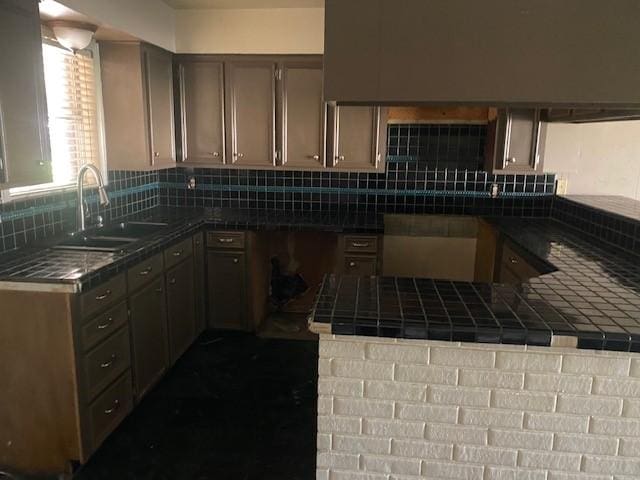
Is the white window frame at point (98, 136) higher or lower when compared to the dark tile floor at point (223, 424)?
higher

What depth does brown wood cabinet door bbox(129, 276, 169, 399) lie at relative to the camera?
2.71 metres

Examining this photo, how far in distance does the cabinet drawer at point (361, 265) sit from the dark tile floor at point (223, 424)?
688 mm

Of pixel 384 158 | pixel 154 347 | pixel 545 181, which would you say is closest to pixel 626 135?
pixel 545 181

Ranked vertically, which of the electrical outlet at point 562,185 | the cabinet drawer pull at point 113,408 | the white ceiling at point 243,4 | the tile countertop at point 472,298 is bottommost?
the cabinet drawer pull at point 113,408

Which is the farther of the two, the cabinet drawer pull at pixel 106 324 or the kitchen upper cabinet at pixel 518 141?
the kitchen upper cabinet at pixel 518 141

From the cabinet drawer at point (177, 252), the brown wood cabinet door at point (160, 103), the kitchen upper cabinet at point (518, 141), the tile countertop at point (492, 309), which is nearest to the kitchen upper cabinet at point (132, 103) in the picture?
the brown wood cabinet door at point (160, 103)

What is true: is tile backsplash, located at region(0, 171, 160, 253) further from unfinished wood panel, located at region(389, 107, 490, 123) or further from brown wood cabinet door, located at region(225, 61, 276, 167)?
unfinished wood panel, located at region(389, 107, 490, 123)

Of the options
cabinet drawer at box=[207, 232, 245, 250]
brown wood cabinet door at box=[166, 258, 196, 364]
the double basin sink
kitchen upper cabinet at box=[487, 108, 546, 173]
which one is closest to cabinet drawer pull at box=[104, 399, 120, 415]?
A: brown wood cabinet door at box=[166, 258, 196, 364]

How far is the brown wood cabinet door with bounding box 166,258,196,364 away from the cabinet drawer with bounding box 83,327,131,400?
1.89 feet

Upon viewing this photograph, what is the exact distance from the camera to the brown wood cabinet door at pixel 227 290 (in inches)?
147

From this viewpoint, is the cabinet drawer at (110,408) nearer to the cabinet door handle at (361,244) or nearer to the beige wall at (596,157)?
the cabinet door handle at (361,244)

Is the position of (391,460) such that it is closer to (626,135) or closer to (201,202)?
(201,202)

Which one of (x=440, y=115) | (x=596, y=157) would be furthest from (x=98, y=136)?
(x=596, y=157)

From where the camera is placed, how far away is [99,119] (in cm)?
334
